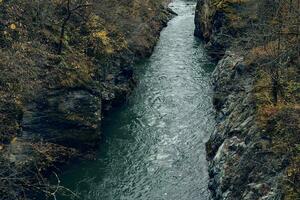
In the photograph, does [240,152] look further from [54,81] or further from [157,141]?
[54,81]

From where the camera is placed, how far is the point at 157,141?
31.5 metres

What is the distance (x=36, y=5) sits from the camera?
3353 centimetres

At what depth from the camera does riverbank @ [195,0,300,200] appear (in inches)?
837

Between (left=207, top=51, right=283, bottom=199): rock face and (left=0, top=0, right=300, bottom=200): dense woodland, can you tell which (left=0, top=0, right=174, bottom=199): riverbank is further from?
(left=207, top=51, right=283, bottom=199): rock face

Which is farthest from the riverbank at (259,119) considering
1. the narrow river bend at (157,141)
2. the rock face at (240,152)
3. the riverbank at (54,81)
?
the riverbank at (54,81)

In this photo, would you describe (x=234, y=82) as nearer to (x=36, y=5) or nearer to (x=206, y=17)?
(x=36, y=5)

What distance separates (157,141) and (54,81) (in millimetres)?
8356

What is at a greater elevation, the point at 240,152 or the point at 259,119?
the point at 259,119

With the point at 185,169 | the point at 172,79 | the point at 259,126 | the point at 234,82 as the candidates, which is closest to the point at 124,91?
the point at 172,79

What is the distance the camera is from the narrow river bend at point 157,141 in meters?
26.4

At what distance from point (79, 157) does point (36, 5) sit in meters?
12.3

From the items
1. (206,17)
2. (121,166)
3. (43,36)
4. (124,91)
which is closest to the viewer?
(121,166)

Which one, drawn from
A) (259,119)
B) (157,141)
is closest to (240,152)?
(259,119)

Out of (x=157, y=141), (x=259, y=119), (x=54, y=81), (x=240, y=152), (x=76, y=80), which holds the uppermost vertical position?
(x=259, y=119)
